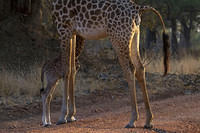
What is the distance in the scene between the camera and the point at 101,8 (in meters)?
Answer: 6.37

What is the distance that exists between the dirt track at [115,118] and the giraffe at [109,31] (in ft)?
1.30

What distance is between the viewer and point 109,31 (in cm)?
612

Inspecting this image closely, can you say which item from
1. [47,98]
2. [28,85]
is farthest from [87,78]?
[47,98]

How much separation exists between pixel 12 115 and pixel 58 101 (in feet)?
4.64

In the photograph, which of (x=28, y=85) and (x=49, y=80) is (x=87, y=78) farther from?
(x=49, y=80)

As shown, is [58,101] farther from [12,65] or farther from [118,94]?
[12,65]

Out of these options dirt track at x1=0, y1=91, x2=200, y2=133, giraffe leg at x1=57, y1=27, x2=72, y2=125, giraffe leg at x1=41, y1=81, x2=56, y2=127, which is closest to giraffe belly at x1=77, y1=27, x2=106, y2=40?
giraffe leg at x1=57, y1=27, x2=72, y2=125

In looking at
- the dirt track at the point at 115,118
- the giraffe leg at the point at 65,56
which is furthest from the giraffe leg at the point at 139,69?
the giraffe leg at the point at 65,56

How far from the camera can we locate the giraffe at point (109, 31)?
5945 millimetres

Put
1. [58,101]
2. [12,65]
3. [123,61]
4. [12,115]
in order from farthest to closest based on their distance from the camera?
[12,65]
[58,101]
[12,115]
[123,61]

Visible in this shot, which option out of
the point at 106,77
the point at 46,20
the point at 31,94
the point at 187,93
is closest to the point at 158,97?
the point at 187,93

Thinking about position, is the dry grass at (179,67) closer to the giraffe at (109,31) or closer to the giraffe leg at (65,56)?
the giraffe at (109,31)

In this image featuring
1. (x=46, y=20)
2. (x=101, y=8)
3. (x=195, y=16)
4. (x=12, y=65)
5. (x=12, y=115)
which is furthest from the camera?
(x=195, y=16)

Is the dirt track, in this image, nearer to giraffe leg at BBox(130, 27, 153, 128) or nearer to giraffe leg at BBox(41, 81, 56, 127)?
giraffe leg at BBox(41, 81, 56, 127)
